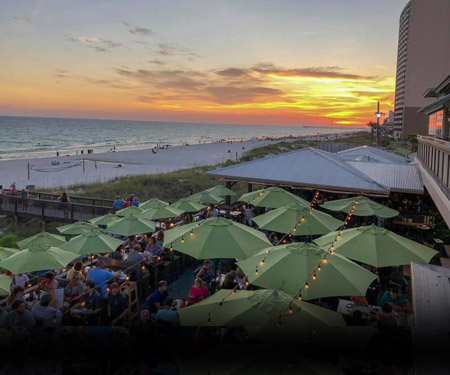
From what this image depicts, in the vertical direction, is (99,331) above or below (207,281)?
above

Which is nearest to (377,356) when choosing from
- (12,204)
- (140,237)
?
(140,237)

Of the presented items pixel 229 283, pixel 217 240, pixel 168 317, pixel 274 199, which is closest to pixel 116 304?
pixel 168 317

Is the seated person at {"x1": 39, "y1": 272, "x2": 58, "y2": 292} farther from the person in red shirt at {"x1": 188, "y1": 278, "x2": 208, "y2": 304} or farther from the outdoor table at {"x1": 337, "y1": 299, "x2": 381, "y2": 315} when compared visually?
the outdoor table at {"x1": 337, "y1": 299, "x2": 381, "y2": 315}

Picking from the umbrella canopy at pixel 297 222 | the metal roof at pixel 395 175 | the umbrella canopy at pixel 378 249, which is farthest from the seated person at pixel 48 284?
the metal roof at pixel 395 175

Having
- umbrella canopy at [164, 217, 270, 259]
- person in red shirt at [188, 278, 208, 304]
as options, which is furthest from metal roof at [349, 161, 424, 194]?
person in red shirt at [188, 278, 208, 304]

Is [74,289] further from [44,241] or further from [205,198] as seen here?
[205,198]

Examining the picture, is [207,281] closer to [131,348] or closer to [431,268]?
[431,268]

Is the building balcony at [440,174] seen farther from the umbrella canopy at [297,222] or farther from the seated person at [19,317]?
the seated person at [19,317]
